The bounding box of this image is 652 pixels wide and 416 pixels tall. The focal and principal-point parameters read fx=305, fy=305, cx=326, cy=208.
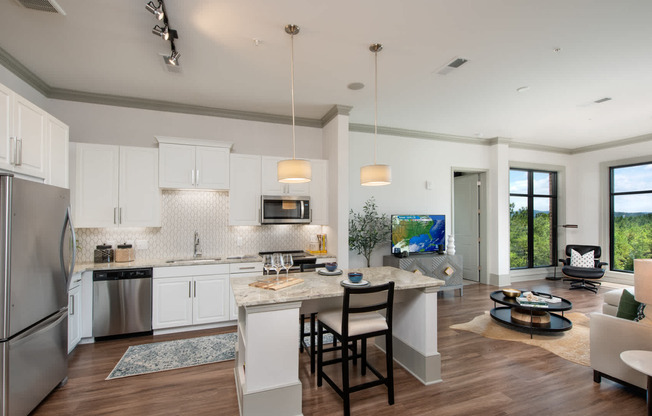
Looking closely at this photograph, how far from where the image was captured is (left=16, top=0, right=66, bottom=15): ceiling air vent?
231cm

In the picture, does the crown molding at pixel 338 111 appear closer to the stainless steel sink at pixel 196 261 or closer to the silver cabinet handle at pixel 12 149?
the stainless steel sink at pixel 196 261

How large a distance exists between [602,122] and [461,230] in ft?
10.4

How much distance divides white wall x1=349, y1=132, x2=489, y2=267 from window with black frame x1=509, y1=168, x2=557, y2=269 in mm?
1231

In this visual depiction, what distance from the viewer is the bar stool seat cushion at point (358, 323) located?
234cm

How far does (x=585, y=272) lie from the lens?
19.6 ft

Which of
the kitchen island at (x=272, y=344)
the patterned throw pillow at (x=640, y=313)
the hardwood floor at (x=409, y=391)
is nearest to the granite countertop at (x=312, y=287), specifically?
the kitchen island at (x=272, y=344)

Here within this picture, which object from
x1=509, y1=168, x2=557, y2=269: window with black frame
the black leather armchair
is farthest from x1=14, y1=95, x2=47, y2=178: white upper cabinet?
the black leather armchair

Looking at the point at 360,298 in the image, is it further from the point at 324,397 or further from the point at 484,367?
the point at 484,367

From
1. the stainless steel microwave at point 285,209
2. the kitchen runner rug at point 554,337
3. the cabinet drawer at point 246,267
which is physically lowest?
the kitchen runner rug at point 554,337

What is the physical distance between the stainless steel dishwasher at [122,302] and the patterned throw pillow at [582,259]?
7.95 m

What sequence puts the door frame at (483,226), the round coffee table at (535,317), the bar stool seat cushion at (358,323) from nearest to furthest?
the bar stool seat cushion at (358,323)
the round coffee table at (535,317)
the door frame at (483,226)

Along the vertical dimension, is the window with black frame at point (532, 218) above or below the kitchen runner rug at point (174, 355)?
above

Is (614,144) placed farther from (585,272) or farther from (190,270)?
(190,270)

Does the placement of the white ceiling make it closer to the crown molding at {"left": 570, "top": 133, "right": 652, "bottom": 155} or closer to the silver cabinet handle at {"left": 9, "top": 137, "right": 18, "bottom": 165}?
the silver cabinet handle at {"left": 9, "top": 137, "right": 18, "bottom": 165}
